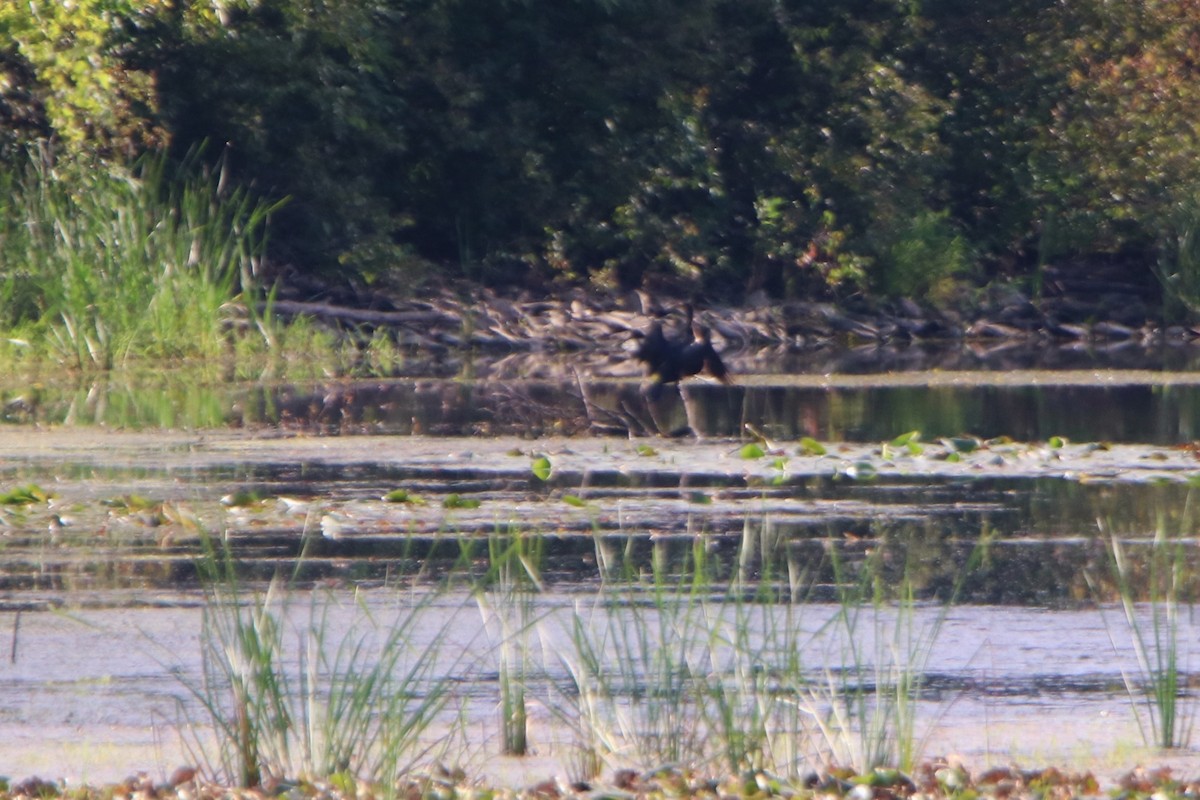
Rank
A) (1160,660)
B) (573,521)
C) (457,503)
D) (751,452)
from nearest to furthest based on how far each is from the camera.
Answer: (1160,660), (573,521), (457,503), (751,452)

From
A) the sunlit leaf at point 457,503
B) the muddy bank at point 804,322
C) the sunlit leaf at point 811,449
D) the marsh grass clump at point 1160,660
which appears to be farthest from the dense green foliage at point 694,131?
the marsh grass clump at point 1160,660

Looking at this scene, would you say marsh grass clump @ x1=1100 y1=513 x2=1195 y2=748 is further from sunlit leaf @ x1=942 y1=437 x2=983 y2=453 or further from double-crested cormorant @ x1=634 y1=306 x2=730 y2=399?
double-crested cormorant @ x1=634 y1=306 x2=730 y2=399

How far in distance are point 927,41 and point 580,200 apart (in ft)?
18.6

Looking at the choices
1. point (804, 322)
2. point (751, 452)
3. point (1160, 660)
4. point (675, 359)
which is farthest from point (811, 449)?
point (804, 322)

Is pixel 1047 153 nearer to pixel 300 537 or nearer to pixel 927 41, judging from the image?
pixel 927 41

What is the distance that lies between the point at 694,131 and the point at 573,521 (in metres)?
18.9

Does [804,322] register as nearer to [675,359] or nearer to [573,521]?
[675,359]

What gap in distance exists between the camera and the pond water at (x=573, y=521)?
600cm

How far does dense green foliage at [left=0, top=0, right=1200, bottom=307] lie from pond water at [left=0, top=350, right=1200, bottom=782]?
25.3 ft

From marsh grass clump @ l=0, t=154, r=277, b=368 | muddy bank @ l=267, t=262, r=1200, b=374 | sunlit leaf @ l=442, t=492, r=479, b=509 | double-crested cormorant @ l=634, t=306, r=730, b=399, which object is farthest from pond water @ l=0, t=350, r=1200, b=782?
muddy bank @ l=267, t=262, r=1200, b=374

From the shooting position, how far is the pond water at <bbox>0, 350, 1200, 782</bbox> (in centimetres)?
600

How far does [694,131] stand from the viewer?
28.1 metres

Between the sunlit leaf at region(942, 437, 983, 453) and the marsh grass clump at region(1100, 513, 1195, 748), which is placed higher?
the sunlit leaf at region(942, 437, 983, 453)

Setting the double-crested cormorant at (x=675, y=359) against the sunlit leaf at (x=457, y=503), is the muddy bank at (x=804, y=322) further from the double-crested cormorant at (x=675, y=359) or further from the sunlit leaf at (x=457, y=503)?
the sunlit leaf at (x=457, y=503)
